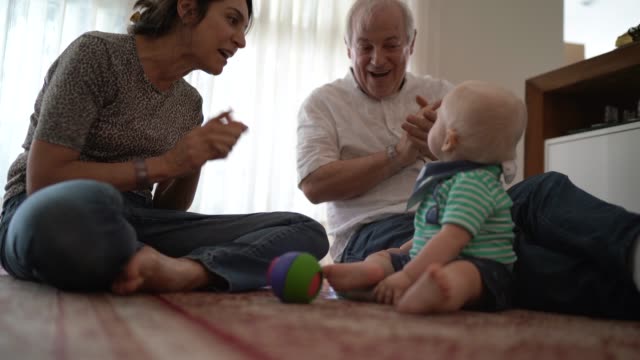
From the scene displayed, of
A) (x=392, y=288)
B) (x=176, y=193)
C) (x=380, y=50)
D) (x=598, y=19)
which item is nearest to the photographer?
(x=392, y=288)

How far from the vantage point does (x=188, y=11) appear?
128 centimetres

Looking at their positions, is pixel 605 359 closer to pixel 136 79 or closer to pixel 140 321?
pixel 140 321

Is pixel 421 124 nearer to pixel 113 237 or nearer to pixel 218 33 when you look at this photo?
pixel 218 33

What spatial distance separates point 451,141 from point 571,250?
298 mm

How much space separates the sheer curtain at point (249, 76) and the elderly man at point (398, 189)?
1131mm

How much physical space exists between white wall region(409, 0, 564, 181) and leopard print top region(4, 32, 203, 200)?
1.96m

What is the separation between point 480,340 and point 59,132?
0.82m

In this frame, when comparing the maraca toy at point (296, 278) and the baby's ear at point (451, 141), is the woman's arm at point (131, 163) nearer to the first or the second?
the maraca toy at point (296, 278)

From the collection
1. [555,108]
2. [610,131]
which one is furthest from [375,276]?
[555,108]

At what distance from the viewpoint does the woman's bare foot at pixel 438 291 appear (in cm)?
82

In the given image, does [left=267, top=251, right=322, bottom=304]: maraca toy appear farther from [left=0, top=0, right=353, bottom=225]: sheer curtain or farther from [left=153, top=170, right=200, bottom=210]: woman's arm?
[left=0, top=0, right=353, bottom=225]: sheer curtain

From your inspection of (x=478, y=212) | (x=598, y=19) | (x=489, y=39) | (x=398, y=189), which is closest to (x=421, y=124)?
(x=398, y=189)

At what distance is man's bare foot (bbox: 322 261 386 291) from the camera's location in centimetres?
98

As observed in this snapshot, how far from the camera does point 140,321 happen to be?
0.68m
